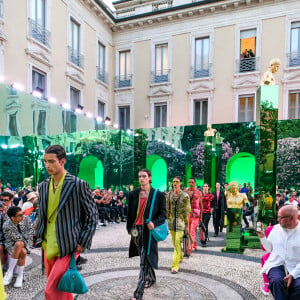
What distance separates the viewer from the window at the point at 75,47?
1733cm

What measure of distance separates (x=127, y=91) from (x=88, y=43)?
4179 millimetres

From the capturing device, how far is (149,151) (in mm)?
14438

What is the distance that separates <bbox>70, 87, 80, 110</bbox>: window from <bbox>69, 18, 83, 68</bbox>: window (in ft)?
5.10

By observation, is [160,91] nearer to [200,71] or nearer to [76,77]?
[200,71]

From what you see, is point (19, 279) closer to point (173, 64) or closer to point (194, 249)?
point (194, 249)

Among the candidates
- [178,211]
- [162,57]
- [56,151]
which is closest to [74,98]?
[162,57]

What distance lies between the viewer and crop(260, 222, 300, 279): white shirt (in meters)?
3.36

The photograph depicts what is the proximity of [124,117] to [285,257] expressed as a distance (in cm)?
1883

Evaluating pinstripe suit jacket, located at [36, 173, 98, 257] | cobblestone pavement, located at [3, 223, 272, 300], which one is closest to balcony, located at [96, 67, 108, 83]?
cobblestone pavement, located at [3, 223, 272, 300]

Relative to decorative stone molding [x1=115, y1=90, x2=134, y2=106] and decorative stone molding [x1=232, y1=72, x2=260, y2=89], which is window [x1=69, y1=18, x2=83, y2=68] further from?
decorative stone molding [x1=232, y1=72, x2=260, y2=89]

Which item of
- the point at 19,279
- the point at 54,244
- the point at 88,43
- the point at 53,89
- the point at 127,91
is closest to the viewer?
the point at 54,244

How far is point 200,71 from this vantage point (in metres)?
19.1

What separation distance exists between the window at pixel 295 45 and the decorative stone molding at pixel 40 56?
13.5m

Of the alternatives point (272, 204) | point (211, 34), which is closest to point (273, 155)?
point (272, 204)
